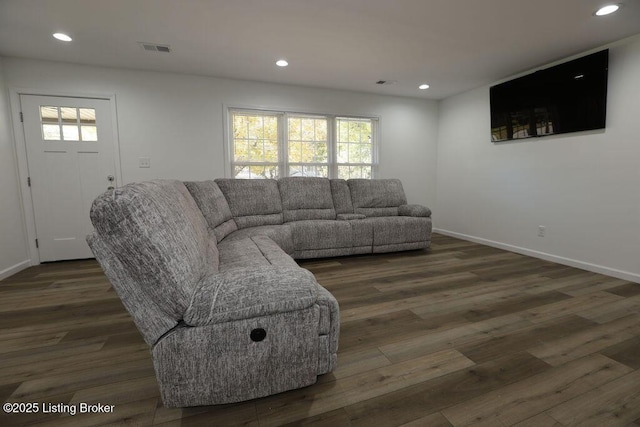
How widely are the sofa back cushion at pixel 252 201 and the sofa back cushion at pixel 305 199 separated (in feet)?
0.42

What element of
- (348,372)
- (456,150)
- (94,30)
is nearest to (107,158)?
(94,30)

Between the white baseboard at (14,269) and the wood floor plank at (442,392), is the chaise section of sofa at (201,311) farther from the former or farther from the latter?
the white baseboard at (14,269)

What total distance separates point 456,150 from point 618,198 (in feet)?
7.19

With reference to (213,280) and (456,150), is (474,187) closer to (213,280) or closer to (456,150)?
(456,150)

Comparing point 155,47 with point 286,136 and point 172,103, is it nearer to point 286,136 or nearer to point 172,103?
point 172,103

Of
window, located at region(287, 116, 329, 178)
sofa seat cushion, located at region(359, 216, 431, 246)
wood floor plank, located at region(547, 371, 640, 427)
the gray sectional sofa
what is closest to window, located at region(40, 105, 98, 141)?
window, located at region(287, 116, 329, 178)

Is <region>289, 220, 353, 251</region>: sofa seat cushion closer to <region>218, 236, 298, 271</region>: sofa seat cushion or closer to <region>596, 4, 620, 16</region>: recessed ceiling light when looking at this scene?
<region>218, 236, 298, 271</region>: sofa seat cushion

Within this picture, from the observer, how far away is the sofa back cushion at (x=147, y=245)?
3.16 ft

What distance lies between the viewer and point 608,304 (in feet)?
7.27

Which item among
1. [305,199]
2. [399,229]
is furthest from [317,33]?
[399,229]

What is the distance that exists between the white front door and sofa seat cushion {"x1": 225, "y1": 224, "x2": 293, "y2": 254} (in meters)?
1.97

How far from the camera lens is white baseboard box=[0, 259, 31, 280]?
113 inches

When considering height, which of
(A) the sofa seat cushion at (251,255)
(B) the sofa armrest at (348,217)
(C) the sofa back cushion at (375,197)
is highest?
(C) the sofa back cushion at (375,197)

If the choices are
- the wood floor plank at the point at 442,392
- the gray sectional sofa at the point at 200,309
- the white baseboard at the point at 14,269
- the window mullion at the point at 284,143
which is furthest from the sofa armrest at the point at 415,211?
the white baseboard at the point at 14,269
